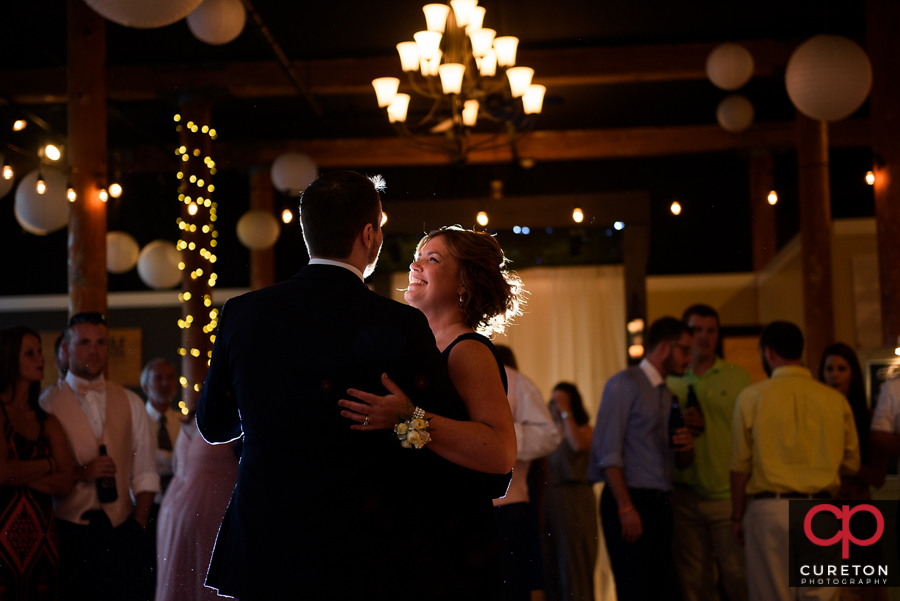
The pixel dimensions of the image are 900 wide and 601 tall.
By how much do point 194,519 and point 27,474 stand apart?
0.65m

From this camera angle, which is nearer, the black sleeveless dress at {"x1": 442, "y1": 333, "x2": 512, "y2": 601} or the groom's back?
the groom's back

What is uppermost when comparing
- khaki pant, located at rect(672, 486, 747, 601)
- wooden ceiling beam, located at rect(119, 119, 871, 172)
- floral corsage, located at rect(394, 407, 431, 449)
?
wooden ceiling beam, located at rect(119, 119, 871, 172)

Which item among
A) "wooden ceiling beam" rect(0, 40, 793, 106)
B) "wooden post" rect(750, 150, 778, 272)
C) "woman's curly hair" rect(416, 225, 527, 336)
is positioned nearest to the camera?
"woman's curly hair" rect(416, 225, 527, 336)

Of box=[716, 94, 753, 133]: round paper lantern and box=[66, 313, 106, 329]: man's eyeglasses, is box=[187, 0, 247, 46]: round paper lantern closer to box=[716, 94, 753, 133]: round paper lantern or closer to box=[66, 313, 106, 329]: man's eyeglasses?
box=[66, 313, 106, 329]: man's eyeglasses

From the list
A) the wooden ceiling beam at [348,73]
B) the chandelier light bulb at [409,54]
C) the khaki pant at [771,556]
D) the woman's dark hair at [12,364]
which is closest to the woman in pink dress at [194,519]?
the woman's dark hair at [12,364]

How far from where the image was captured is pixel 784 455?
11.6 feet

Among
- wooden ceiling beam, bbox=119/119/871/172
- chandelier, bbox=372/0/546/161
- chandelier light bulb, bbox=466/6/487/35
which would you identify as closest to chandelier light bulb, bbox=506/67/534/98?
chandelier, bbox=372/0/546/161

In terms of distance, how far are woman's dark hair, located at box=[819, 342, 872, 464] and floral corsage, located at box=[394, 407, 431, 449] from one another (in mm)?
3005

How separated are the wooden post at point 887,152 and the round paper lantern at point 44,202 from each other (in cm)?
469

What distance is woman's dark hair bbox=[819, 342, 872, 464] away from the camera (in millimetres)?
3910

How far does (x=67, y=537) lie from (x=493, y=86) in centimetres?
312

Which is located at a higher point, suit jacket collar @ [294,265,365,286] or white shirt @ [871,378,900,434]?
suit jacket collar @ [294,265,365,286]

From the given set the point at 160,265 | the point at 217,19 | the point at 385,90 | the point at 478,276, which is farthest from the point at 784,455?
the point at 160,265

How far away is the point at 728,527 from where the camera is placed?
13.0 feet
